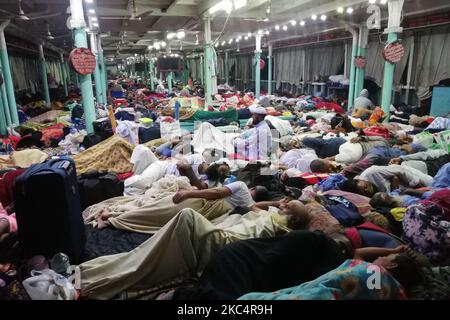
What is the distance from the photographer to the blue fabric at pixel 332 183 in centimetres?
486

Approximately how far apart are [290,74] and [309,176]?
17.3 m

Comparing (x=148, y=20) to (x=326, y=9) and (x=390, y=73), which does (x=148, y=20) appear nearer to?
(x=326, y=9)

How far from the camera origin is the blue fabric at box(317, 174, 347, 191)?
486cm

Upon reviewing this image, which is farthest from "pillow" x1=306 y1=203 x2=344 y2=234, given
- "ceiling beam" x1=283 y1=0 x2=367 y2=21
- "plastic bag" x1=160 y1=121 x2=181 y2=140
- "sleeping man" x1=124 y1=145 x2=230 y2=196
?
"ceiling beam" x1=283 y1=0 x2=367 y2=21

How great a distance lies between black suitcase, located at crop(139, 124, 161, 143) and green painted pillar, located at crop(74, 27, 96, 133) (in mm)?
1247

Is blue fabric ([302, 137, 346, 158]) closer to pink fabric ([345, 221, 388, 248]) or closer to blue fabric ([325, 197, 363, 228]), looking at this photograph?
blue fabric ([325, 197, 363, 228])

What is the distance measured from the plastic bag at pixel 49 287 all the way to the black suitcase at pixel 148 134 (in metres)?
5.99

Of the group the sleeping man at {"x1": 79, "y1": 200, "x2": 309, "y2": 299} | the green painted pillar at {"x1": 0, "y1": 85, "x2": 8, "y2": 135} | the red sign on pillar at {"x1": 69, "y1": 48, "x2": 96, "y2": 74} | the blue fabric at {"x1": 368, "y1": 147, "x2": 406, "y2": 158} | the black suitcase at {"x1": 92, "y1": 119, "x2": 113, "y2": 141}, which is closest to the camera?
the sleeping man at {"x1": 79, "y1": 200, "x2": 309, "y2": 299}

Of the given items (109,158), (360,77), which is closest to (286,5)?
(360,77)

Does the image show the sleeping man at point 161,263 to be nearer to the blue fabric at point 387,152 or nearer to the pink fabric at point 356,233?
the pink fabric at point 356,233

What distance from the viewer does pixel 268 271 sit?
2.54 meters

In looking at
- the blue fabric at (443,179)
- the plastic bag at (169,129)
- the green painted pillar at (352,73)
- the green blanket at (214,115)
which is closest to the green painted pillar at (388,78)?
the green blanket at (214,115)

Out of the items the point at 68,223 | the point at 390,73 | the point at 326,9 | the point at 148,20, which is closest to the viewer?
the point at 68,223
